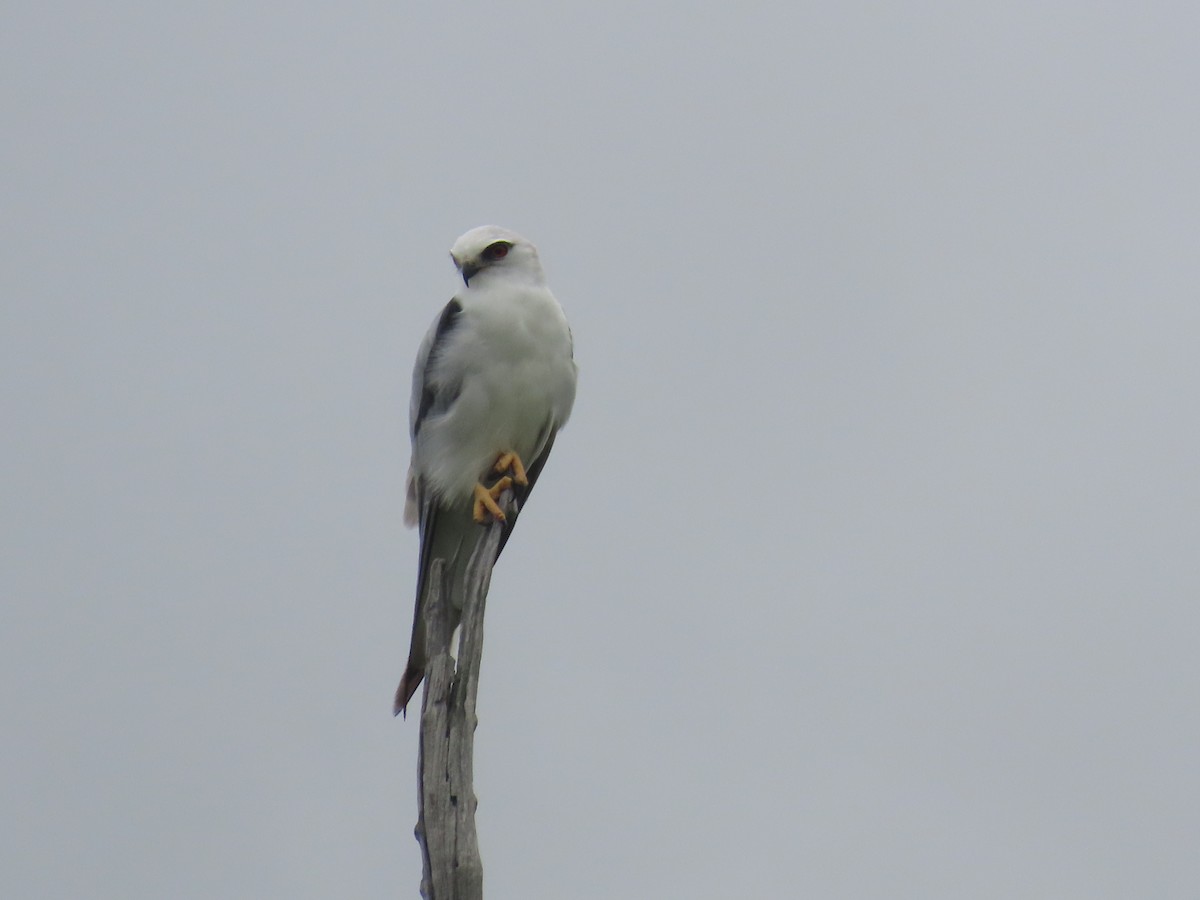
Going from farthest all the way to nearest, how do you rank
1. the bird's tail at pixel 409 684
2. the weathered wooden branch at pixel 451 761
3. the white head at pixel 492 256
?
the white head at pixel 492 256
the bird's tail at pixel 409 684
the weathered wooden branch at pixel 451 761

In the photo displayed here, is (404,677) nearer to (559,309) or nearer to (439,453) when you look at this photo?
(439,453)

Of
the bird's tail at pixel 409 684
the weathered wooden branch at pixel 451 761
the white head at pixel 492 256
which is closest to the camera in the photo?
the weathered wooden branch at pixel 451 761

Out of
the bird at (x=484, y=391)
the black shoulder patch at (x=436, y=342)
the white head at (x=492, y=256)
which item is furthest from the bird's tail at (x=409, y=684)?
the white head at (x=492, y=256)

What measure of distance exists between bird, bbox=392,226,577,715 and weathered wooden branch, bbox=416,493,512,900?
100cm

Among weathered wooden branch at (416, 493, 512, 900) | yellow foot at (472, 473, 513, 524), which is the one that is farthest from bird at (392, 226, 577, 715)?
weathered wooden branch at (416, 493, 512, 900)

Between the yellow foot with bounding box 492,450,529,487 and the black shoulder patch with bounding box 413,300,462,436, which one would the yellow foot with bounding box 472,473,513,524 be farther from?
the black shoulder patch with bounding box 413,300,462,436

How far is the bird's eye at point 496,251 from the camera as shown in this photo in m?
6.98

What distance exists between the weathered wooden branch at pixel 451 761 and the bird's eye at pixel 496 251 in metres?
1.85

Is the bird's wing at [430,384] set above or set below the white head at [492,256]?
below

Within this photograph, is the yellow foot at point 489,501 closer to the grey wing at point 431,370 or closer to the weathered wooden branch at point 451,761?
the grey wing at point 431,370

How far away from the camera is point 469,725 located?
530cm

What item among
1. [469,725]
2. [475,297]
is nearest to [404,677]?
[469,725]

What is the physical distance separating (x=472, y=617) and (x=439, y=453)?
58.6 inches

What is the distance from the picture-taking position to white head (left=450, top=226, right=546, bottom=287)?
696cm
